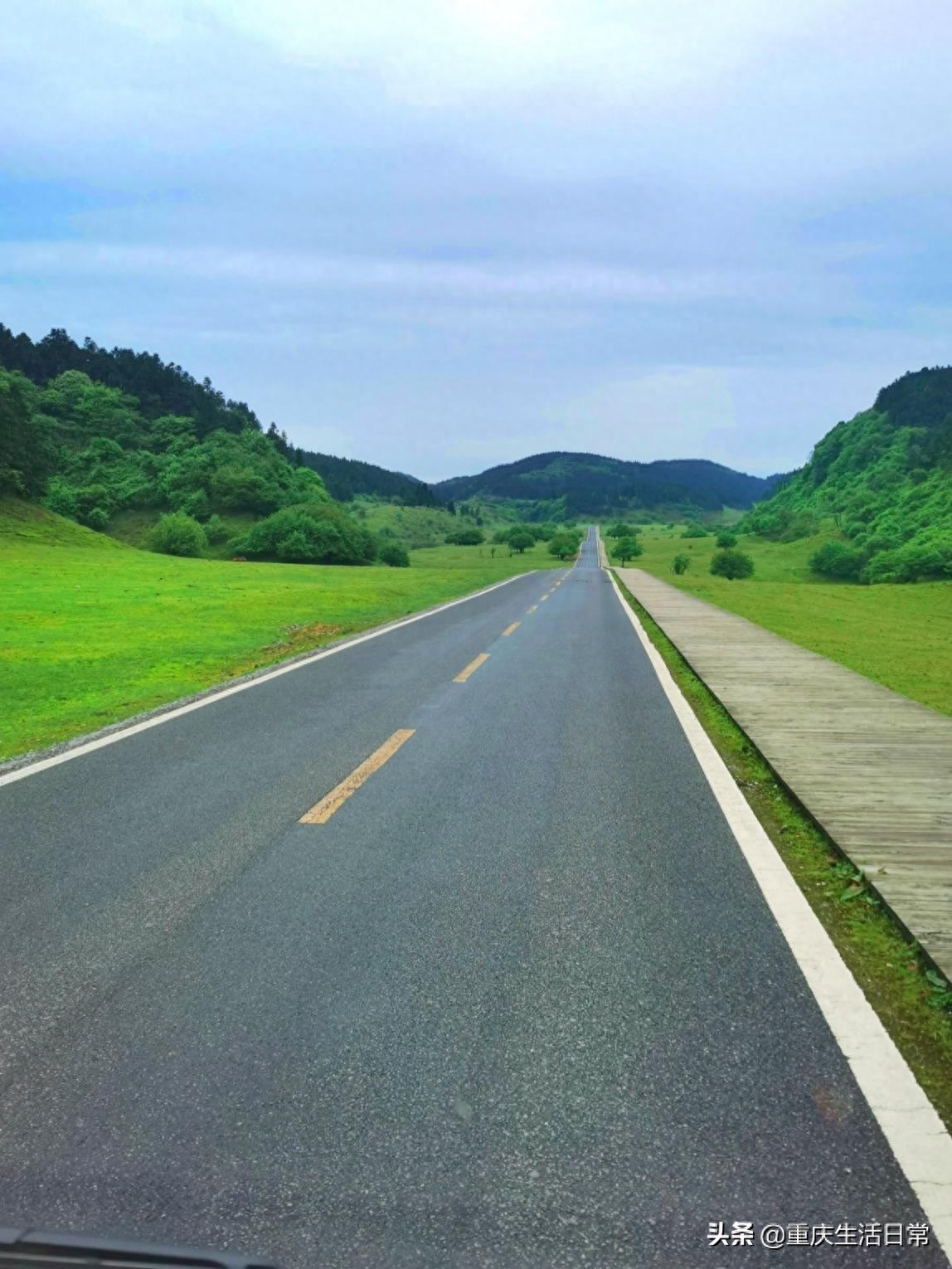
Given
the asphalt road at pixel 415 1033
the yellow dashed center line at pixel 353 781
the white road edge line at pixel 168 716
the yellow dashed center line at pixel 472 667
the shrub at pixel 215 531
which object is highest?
the shrub at pixel 215 531

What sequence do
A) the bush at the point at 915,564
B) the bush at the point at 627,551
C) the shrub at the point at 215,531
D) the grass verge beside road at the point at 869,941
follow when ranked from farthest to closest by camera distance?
the bush at the point at 627,551, the shrub at the point at 215,531, the bush at the point at 915,564, the grass verge beside road at the point at 869,941

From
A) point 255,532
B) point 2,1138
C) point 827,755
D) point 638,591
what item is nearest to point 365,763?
point 827,755

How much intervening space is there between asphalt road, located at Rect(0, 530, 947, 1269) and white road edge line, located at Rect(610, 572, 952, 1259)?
0.06 metres

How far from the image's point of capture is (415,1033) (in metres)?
3.40

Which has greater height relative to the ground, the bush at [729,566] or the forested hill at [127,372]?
the forested hill at [127,372]

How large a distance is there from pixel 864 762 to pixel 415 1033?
19.1 feet

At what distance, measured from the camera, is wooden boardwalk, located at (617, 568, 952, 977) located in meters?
4.92

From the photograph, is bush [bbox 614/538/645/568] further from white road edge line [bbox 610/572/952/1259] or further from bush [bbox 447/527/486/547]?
white road edge line [bbox 610/572/952/1259]

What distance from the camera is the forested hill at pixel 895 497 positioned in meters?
100

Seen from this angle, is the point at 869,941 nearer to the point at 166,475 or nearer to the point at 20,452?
the point at 20,452

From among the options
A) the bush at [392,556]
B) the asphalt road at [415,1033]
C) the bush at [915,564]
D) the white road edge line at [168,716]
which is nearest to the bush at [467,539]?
the bush at [392,556]

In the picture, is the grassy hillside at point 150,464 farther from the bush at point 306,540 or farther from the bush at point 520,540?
the bush at point 520,540

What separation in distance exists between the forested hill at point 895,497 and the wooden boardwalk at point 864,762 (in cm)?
8500

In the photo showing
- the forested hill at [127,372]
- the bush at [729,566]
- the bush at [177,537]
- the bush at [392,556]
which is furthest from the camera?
the forested hill at [127,372]
